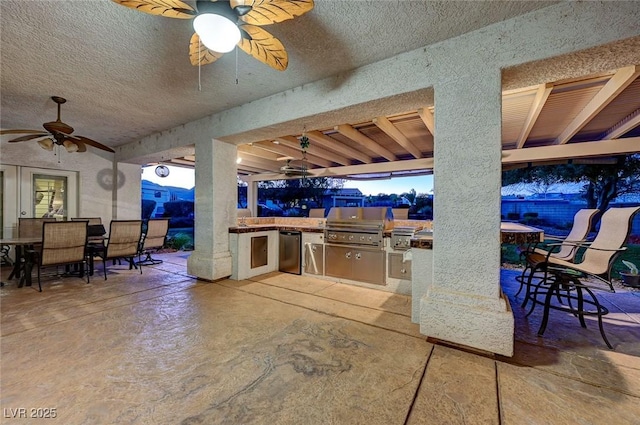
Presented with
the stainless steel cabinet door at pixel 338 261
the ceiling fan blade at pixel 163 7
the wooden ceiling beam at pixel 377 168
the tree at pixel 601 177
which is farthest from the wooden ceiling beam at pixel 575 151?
the ceiling fan blade at pixel 163 7

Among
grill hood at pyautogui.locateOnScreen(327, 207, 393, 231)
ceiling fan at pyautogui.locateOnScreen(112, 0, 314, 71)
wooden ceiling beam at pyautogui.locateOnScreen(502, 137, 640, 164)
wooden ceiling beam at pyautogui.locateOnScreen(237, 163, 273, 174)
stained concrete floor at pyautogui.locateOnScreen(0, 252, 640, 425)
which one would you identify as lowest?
stained concrete floor at pyautogui.locateOnScreen(0, 252, 640, 425)

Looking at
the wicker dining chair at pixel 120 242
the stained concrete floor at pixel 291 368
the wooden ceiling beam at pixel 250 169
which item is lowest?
the stained concrete floor at pixel 291 368

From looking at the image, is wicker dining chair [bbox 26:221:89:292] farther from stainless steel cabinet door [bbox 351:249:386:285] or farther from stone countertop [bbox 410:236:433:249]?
stone countertop [bbox 410:236:433:249]

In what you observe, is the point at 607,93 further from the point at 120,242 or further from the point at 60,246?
the point at 60,246

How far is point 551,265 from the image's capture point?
2541mm

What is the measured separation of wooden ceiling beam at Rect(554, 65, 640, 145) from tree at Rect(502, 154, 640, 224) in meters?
1.98

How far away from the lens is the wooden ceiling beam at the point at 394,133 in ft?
11.5

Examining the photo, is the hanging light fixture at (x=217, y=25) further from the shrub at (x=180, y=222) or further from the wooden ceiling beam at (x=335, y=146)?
the shrub at (x=180, y=222)

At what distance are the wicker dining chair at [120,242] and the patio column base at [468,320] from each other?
479 cm

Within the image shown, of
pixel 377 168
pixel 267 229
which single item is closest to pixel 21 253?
pixel 267 229

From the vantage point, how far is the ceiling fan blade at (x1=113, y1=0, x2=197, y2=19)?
1.43 metres

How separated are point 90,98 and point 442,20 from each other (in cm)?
442

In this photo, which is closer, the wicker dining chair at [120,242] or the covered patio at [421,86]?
the covered patio at [421,86]

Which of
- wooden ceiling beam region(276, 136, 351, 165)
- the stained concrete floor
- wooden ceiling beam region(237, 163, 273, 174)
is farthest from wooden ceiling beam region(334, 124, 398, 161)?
wooden ceiling beam region(237, 163, 273, 174)
